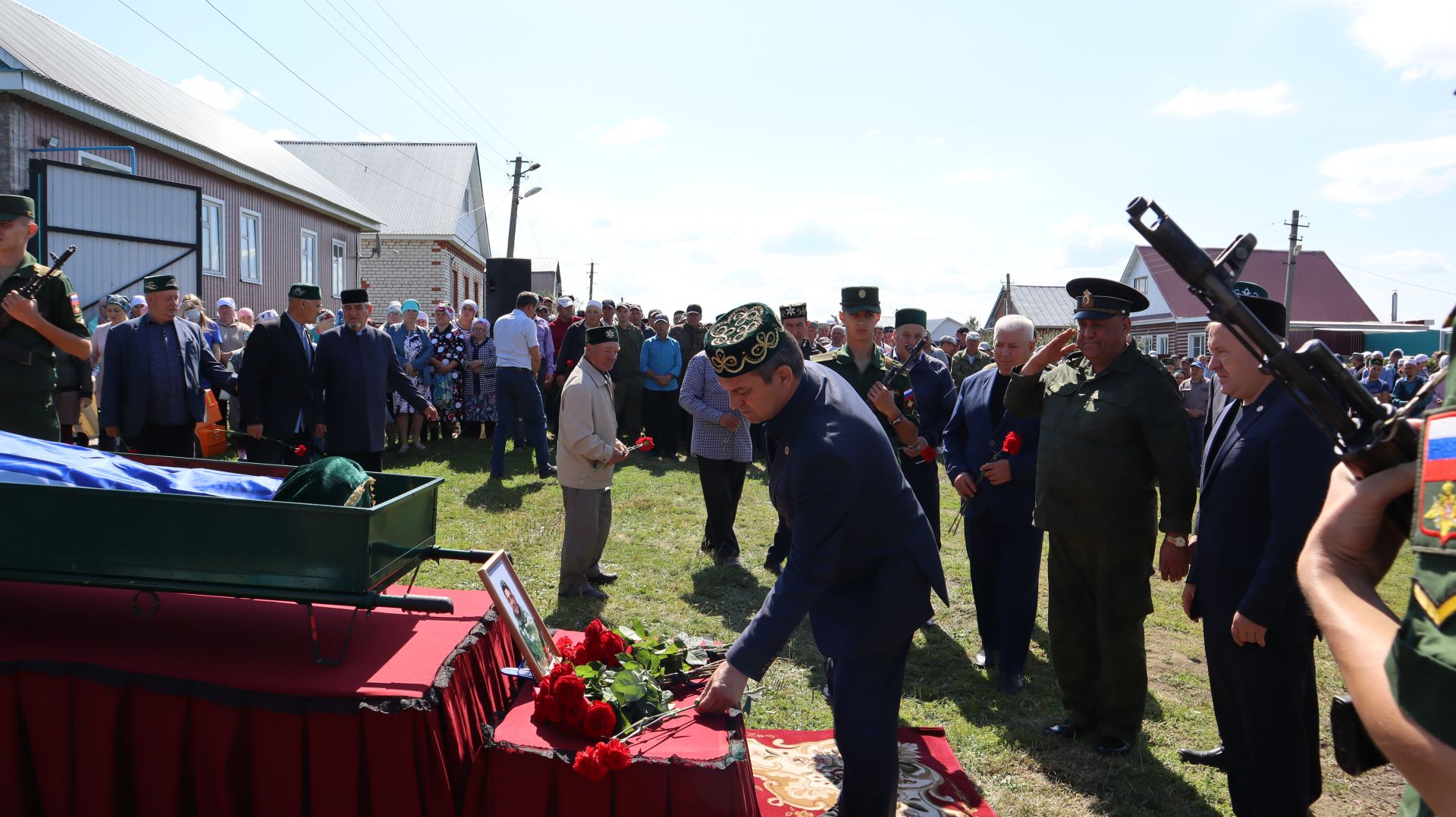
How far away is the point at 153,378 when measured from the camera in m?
6.32

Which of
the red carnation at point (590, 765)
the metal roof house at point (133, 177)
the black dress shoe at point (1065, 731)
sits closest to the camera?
the red carnation at point (590, 765)

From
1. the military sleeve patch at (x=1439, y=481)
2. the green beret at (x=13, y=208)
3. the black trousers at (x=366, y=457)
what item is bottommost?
the black trousers at (x=366, y=457)

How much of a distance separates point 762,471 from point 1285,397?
894 centimetres

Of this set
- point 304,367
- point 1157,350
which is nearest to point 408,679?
point 304,367

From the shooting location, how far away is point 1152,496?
13.4 feet

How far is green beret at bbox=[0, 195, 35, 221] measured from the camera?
421 centimetres

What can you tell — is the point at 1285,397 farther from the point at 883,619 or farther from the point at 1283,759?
the point at 883,619

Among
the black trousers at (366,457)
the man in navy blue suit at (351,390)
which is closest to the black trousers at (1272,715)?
the man in navy blue suit at (351,390)

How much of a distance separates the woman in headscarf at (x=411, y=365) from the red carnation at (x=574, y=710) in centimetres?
948

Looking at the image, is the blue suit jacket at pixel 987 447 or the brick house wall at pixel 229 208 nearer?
the blue suit jacket at pixel 987 447

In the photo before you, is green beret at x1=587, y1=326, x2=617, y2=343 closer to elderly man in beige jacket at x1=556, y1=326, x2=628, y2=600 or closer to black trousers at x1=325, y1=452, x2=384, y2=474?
elderly man in beige jacket at x1=556, y1=326, x2=628, y2=600

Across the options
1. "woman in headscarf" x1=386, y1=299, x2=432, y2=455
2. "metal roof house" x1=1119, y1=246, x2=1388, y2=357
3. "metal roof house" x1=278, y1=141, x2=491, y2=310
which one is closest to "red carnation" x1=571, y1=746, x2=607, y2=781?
"woman in headscarf" x1=386, y1=299, x2=432, y2=455

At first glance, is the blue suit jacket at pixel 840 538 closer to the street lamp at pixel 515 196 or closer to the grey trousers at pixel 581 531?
the grey trousers at pixel 581 531

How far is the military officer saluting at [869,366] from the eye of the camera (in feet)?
18.5
